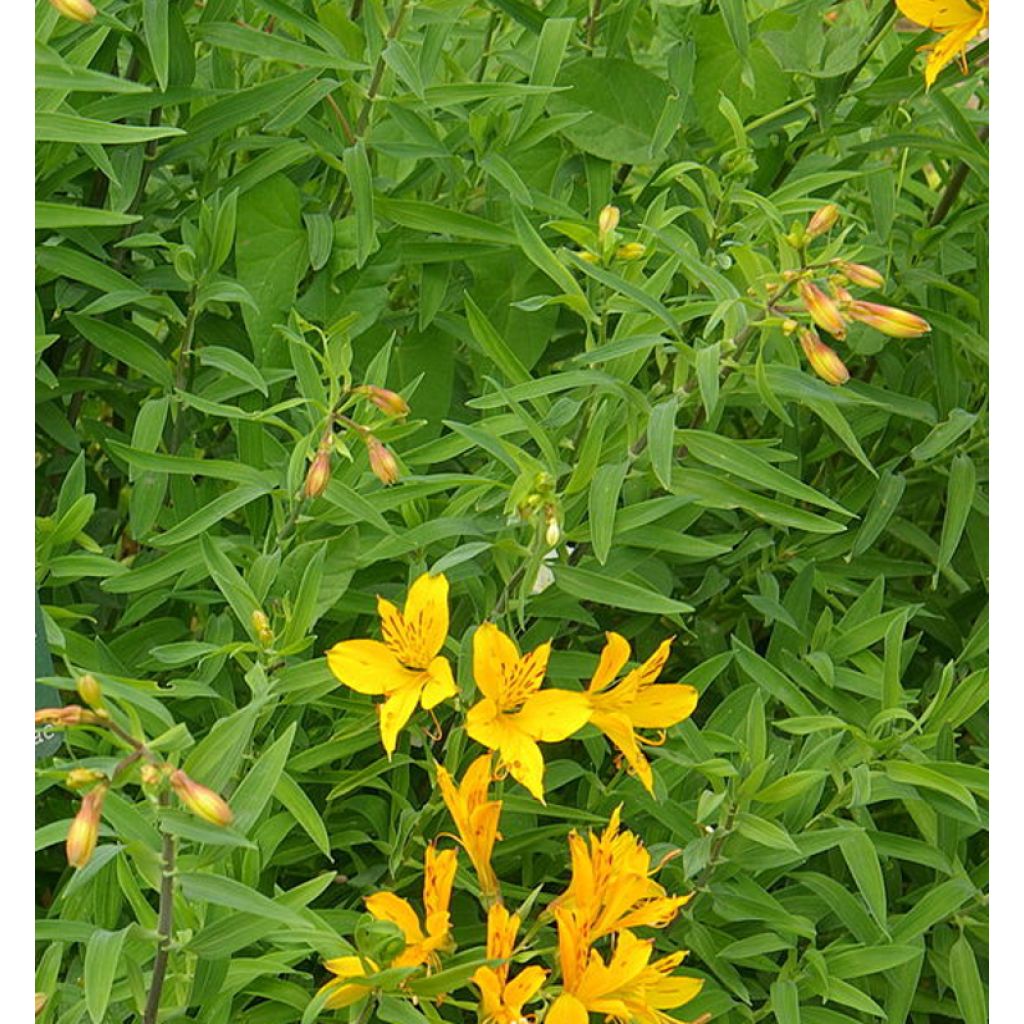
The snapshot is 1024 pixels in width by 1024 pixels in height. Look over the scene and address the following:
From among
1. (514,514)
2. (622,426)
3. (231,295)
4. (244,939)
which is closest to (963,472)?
(622,426)

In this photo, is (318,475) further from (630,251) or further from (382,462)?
(630,251)

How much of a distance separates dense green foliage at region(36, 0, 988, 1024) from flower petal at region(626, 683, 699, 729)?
4cm

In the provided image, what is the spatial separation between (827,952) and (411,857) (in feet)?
0.85

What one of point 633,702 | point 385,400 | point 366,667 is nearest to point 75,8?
point 385,400

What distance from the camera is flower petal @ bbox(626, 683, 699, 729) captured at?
909 mm

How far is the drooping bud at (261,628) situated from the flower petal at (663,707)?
0.65 feet

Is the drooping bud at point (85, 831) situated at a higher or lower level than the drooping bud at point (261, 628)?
higher

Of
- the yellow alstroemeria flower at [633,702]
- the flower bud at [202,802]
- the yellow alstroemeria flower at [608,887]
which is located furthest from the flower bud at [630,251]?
the flower bud at [202,802]

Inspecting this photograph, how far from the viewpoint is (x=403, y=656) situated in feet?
2.84

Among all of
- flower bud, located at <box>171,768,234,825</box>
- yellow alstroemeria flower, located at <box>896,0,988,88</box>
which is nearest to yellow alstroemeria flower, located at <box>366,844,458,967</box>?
flower bud, located at <box>171,768,234,825</box>

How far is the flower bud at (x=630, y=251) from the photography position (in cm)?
98

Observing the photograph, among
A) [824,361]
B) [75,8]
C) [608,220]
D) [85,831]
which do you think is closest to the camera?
[85,831]

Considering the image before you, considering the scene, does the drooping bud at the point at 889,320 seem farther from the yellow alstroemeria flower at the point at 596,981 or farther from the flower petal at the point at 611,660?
the yellow alstroemeria flower at the point at 596,981

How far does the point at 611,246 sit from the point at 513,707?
293mm
